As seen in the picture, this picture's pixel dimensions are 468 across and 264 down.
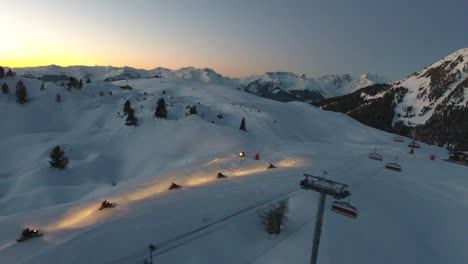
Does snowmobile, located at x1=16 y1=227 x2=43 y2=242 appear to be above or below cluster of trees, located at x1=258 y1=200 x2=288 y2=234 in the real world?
below

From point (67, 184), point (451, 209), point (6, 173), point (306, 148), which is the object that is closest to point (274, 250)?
point (451, 209)

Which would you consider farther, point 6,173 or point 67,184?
point 6,173

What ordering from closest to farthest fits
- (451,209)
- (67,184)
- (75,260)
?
1. (75,260)
2. (451,209)
3. (67,184)

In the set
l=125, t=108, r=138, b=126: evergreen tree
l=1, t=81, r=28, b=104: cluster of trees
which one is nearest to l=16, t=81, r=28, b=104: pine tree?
l=1, t=81, r=28, b=104: cluster of trees

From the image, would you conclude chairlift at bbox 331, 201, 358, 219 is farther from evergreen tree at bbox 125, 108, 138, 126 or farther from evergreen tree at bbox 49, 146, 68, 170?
evergreen tree at bbox 125, 108, 138, 126

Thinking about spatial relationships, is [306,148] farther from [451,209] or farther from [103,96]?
[103,96]

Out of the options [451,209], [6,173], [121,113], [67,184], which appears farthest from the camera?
[121,113]

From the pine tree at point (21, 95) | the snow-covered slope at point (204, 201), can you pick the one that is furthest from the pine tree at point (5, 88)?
the snow-covered slope at point (204, 201)

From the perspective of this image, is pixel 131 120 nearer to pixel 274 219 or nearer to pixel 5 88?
pixel 5 88

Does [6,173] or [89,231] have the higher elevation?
[89,231]
